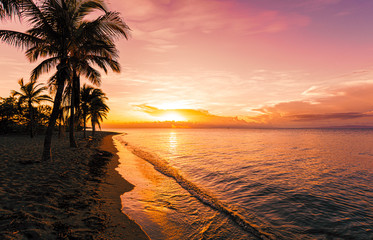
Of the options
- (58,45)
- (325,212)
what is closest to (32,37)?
(58,45)

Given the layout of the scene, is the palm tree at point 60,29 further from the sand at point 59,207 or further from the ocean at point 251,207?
the ocean at point 251,207

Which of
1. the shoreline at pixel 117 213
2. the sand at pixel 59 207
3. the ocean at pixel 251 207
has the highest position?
the sand at pixel 59 207

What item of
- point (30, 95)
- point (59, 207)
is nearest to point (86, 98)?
point (30, 95)

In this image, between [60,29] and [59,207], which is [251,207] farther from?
[60,29]

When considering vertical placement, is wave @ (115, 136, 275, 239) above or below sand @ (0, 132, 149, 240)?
below

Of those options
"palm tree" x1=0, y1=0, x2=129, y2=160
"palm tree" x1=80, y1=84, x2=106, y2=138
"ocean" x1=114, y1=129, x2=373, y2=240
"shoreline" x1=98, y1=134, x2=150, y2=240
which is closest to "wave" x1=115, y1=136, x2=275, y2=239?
"ocean" x1=114, y1=129, x2=373, y2=240

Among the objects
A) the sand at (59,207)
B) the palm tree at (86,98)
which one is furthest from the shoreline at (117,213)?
the palm tree at (86,98)

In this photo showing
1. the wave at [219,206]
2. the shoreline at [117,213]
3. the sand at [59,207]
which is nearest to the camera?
the sand at [59,207]

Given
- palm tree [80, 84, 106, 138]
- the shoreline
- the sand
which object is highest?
palm tree [80, 84, 106, 138]

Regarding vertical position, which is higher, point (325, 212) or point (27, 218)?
point (27, 218)

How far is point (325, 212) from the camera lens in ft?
21.6

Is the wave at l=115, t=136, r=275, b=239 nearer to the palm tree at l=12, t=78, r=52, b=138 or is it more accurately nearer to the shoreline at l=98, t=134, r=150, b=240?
the shoreline at l=98, t=134, r=150, b=240

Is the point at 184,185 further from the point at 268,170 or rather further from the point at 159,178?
the point at 268,170

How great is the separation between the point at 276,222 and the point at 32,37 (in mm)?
15466
